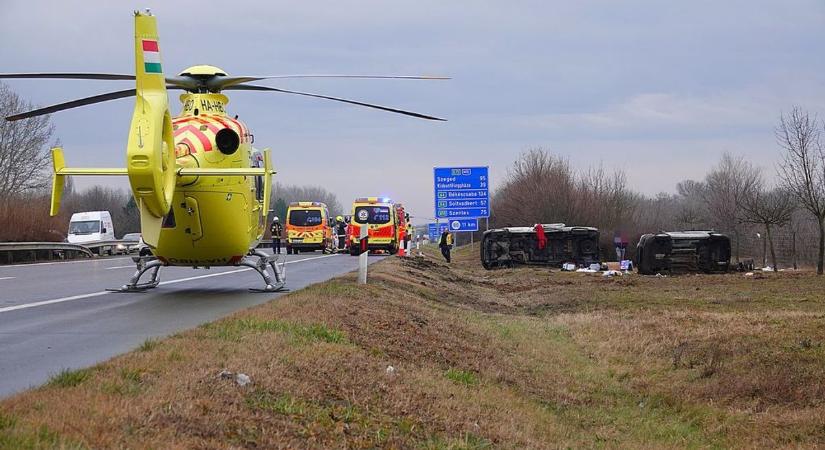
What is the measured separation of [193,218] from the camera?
1645 centimetres

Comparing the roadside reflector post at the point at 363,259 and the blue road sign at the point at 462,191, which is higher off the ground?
the blue road sign at the point at 462,191

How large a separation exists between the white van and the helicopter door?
3721 centimetres

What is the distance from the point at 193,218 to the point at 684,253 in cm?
1906

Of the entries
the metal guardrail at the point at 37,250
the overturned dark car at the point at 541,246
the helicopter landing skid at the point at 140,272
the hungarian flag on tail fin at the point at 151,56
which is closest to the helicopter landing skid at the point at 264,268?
the helicopter landing skid at the point at 140,272

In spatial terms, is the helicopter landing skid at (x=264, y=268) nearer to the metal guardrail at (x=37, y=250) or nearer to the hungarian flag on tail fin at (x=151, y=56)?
the hungarian flag on tail fin at (x=151, y=56)

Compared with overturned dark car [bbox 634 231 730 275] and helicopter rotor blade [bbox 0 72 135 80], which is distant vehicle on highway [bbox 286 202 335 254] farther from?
helicopter rotor blade [bbox 0 72 135 80]

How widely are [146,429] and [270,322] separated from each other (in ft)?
17.2

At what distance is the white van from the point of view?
51.7 metres

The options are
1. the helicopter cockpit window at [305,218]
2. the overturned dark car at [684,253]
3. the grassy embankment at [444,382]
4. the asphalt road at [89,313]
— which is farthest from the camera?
the helicopter cockpit window at [305,218]

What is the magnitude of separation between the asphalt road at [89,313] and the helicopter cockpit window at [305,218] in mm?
28805

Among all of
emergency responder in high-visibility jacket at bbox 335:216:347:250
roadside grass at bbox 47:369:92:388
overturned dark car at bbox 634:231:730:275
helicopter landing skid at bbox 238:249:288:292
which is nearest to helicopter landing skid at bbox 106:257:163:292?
helicopter landing skid at bbox 238:249:288:292

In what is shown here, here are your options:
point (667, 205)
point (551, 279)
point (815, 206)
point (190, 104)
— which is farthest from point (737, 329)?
point (667, 205)

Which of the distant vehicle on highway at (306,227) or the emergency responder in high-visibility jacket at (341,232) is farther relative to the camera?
the emergency responder in high-visibility jacket at (341,232)

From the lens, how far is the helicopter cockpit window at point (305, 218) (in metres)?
53.0
